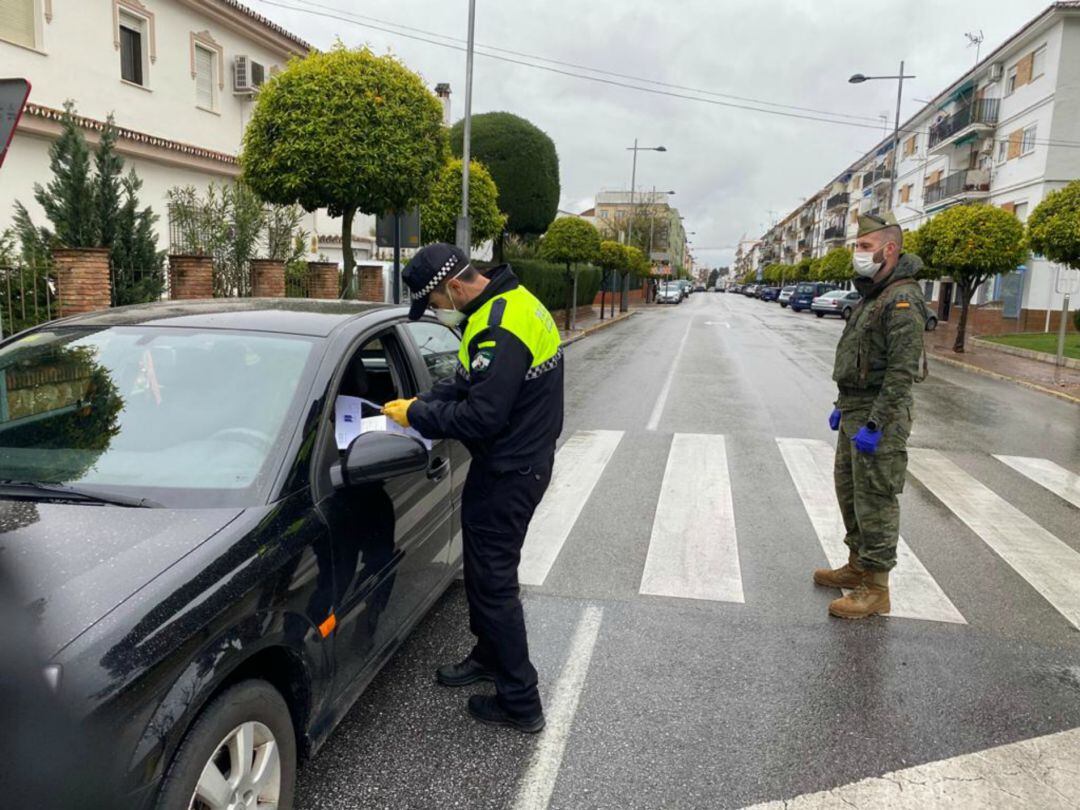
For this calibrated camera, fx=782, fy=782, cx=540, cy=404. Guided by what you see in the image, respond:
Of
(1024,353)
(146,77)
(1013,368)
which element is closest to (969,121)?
(1024,353)

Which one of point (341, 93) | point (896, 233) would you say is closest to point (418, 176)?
point (341, 93)

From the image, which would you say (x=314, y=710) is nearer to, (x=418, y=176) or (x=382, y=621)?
(x=382, y=621)

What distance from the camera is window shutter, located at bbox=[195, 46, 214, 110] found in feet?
61.3

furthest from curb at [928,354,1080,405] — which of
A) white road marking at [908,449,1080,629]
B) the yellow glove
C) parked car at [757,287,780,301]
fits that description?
parked car at [757,287,780,301]

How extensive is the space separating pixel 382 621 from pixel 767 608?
226cm

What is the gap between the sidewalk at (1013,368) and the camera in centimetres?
1388

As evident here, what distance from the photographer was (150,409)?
272cm

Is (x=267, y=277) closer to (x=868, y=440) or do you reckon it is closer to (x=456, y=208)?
(x=456, y=208)

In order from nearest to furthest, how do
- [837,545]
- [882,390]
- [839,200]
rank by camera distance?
[882,390] < [837,545] < [839,200]

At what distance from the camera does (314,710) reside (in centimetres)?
238

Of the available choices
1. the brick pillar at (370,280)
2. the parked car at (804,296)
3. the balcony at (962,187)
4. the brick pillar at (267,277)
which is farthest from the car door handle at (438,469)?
the parked car at (804,296)

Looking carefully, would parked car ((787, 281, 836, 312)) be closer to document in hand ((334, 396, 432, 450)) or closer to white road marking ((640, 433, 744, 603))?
white road marking ((640, 433, 744, 603))

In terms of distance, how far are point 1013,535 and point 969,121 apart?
39.5 m

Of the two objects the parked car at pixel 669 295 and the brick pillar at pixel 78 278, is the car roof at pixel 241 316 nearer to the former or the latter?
the brick pillar at pixel 78 278
